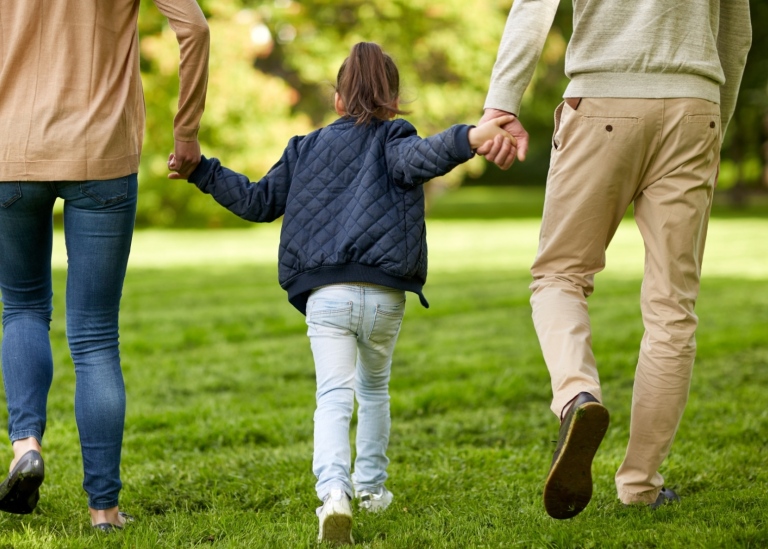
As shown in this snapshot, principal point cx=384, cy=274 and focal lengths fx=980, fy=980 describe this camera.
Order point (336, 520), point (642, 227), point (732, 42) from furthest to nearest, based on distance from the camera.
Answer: point (732, 42)
point (642, 227)
point (336, 520)

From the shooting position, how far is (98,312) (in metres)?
3.07

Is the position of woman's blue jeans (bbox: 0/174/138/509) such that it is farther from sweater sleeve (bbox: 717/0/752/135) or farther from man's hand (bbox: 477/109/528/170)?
sweater sleeve (bbox: 717/0/752/135)

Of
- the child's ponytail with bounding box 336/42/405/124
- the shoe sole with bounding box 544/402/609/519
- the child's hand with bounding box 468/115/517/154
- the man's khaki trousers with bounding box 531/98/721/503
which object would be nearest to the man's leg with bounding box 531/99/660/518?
the man's khaki trousers with bounding box 531/98/721/503

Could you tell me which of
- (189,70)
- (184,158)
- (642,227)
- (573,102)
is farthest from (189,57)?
(642,227)

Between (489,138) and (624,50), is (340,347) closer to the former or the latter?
(489,138)

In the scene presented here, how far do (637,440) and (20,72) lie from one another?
2.24 meters

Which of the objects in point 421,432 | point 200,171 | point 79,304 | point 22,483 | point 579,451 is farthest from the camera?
point 421,432

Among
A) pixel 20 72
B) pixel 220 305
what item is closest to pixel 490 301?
pixel 220 305

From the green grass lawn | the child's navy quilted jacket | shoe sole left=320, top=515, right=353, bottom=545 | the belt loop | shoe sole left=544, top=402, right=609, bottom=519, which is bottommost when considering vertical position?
the green grass lawn

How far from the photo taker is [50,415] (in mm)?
5039

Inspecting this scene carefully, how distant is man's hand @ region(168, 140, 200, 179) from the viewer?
3.29 m

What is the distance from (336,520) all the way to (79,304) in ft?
3.43

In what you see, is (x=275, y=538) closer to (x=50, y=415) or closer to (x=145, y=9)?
(x=50, y=415)

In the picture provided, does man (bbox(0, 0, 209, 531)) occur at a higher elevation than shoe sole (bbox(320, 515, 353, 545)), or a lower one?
higher
